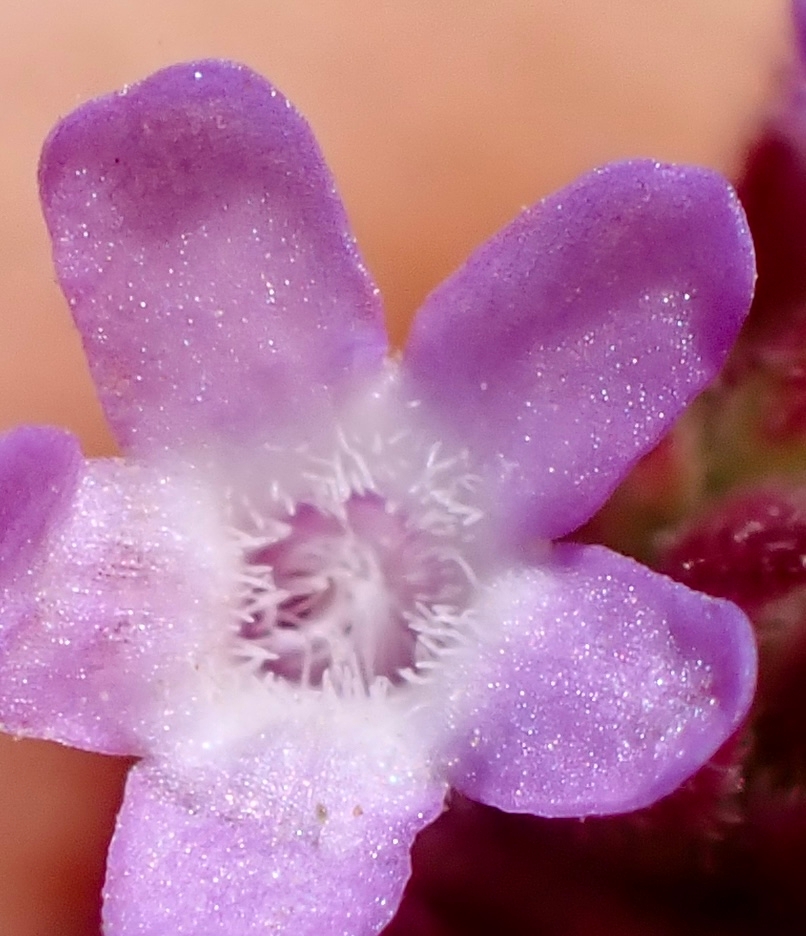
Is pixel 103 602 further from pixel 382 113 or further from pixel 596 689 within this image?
pixel 382 113

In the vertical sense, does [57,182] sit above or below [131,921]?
above

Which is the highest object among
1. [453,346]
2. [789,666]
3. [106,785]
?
[453,346]

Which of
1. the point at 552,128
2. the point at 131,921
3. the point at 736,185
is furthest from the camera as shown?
the point at 552,128

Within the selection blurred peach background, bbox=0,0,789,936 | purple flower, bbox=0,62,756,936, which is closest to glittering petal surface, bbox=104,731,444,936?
purple flower, bbox=0,62,756,936

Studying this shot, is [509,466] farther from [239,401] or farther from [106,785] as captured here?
[106,785]

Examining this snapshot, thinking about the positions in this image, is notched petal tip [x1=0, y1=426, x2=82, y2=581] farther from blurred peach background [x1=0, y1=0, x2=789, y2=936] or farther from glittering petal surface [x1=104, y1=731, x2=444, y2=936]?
blurred peach background [x1=0, y1=0, x2=789, y2=936]

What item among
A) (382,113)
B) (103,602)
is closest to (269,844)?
(103,602)

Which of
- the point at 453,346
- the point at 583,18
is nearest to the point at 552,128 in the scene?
the point at 583,18
